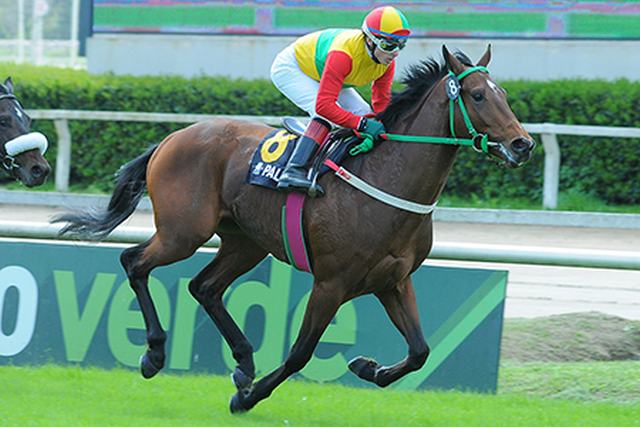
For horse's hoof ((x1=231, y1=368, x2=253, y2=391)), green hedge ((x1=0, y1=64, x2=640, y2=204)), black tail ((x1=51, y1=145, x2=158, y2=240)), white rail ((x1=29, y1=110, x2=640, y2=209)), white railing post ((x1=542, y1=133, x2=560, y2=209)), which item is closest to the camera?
horse's hoof ((x1=231, y1=368, x2=253, y2=391))

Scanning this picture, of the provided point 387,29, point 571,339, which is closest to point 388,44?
point 387,29

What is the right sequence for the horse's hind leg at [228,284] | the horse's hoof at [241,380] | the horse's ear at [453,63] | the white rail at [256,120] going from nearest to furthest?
the horse's ear at [453,63], the horse's hoof at [241,380], the horse's hind leg at [228,284], the white rail at [256,120]

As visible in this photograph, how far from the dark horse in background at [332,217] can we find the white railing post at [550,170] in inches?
266

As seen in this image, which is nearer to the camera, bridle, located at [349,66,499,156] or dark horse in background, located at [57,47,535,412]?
bridle, located at [349,66,499,156]

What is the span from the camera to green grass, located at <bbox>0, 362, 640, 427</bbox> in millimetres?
5887

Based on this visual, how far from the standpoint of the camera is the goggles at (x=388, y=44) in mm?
5883

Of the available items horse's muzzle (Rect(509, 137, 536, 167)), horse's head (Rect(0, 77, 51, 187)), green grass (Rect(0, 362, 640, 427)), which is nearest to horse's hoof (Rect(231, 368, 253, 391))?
green grass (Rect(0, 362, 640, 427))

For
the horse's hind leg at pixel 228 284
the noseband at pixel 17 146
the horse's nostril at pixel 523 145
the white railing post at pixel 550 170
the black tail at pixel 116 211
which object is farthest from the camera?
the white railing post at pixel 550 170

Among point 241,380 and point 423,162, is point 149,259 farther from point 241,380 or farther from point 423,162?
point 423,162

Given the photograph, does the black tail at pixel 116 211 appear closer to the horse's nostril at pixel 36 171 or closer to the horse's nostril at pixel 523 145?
the horse's nostril at pixel 36 171

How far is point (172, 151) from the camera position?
675cm

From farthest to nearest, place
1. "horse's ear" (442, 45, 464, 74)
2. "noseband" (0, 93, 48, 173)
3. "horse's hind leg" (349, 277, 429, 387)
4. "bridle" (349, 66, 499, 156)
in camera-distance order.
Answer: "noseband" (0, 93, 48, 173), "horse's hind leg" (349, 277, 429, 387), "horse's ear" (442, 45, 464, 74), "bridle" (349, 66, 499, 156)

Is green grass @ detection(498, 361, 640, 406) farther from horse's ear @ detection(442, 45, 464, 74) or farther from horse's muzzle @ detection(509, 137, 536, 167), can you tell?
horse's ear @ detection(442, 45, 464, 74)

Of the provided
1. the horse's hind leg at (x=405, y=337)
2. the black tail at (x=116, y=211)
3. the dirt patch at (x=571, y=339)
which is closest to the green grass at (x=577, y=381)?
the dirt patch at (x=571, y=339)
